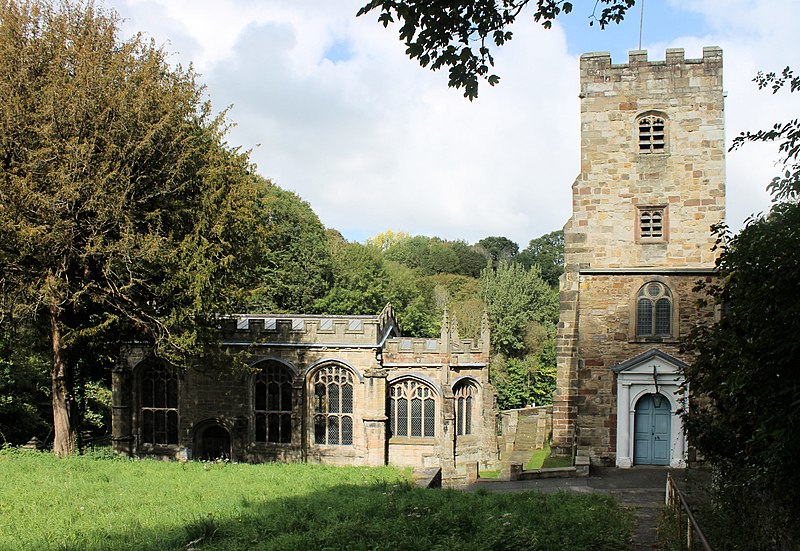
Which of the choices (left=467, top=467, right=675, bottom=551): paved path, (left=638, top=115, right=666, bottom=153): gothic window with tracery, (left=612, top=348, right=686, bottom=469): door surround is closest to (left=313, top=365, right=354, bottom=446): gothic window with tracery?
(left=467, top=467, right=675, bottom=551): paved path

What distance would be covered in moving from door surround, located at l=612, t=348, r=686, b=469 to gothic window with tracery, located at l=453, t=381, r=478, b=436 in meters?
6.79

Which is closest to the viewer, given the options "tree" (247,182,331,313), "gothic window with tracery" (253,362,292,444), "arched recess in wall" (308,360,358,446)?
"arched recess in wall" (308,360,358,446)

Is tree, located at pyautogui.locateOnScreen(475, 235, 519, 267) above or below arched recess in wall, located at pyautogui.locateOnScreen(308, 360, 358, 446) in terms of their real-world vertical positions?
above

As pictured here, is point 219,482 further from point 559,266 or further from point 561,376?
point 559,266

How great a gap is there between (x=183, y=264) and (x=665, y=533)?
38.2ft

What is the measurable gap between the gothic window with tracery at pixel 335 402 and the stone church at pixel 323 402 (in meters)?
0.03

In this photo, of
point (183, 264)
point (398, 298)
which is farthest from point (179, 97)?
point (398, 298)

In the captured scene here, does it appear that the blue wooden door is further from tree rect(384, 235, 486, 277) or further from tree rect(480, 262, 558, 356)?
tree rect(384, 235, 486, 277)

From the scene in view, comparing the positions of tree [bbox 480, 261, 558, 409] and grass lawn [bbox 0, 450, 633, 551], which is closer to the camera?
grass lawn [bbox 0, 450, 633, 551]

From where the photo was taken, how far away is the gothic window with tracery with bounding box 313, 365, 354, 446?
23.8m

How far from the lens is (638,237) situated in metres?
18.6

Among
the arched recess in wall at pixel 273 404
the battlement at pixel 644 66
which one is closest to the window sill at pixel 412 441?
the arched recess in wall at pixel 273 404

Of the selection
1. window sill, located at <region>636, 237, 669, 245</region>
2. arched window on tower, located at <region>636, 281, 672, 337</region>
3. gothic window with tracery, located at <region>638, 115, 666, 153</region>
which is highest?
gothic window with tracery, located at <region>638, 115, 666, 153</region>

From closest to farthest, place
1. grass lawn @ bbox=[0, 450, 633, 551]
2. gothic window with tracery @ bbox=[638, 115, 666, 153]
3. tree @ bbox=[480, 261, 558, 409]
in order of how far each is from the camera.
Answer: grass lawn @ bbox=[0, 450, 633, 551], gothic window with tracery @ bbox=[638, 115, 666, 153], tree @ bbox=[480, 261, 558, 409]
